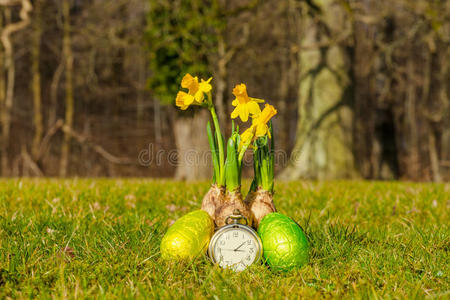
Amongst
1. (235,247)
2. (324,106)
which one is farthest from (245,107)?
(324,106)

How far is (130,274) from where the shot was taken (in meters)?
2.15

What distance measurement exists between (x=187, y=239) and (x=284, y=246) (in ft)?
1.85

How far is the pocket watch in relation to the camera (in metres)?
2.27

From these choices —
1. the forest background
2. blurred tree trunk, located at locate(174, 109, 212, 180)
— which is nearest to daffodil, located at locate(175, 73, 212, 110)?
the forest background

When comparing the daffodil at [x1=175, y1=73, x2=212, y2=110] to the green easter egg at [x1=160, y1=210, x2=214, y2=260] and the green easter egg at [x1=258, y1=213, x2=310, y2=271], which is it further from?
the green easter egg at [x1=258, y1=213, x2=310, y2=271]

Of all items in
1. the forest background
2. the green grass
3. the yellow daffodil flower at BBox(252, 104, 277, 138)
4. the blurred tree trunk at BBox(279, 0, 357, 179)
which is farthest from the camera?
the forest background

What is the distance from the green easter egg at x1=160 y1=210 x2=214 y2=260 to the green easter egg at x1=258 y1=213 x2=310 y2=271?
358 millimetres

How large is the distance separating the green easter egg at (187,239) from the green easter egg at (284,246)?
1.18 feet

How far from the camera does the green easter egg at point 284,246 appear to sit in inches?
88.7

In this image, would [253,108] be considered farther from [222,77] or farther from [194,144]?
[194,144]

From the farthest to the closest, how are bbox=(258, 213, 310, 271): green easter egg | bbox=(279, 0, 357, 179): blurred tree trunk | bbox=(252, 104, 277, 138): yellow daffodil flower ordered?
bbox=(279, 0, 357, 179): blurred tree trunk < bbox=(252, 104, 277, 138): yellow daffodil flower < bbox=(258, 213, 310, 271): green easter egg

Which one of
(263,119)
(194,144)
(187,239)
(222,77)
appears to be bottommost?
(187,239)

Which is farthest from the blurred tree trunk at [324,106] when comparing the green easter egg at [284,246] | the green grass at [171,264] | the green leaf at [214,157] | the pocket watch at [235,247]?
the pocket watch at [235,247]

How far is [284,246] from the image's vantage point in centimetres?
225
